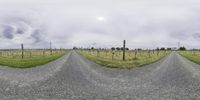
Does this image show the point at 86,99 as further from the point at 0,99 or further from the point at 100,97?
the point at 0,99

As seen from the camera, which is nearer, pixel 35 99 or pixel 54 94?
pixel 35 99

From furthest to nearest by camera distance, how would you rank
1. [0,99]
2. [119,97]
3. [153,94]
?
[153,94] < [119,97] < [0,99]

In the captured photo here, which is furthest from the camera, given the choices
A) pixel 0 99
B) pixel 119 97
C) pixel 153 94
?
pixel 153 94

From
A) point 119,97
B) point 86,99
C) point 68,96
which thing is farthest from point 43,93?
point 119,97

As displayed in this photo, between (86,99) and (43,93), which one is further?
(43,93)

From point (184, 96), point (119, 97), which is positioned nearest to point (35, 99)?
point (119, 97)

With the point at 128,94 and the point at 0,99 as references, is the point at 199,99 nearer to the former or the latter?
the point at 128,94

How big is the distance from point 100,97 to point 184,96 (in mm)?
4207

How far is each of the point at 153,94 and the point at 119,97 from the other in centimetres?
208

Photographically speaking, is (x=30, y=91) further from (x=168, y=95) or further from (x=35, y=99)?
(x=168, y=95)

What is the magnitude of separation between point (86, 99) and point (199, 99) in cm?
524

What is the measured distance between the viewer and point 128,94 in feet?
50.5

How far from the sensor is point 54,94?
15.3 metres

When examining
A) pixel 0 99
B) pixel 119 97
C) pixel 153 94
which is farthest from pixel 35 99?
pixel 153 94
